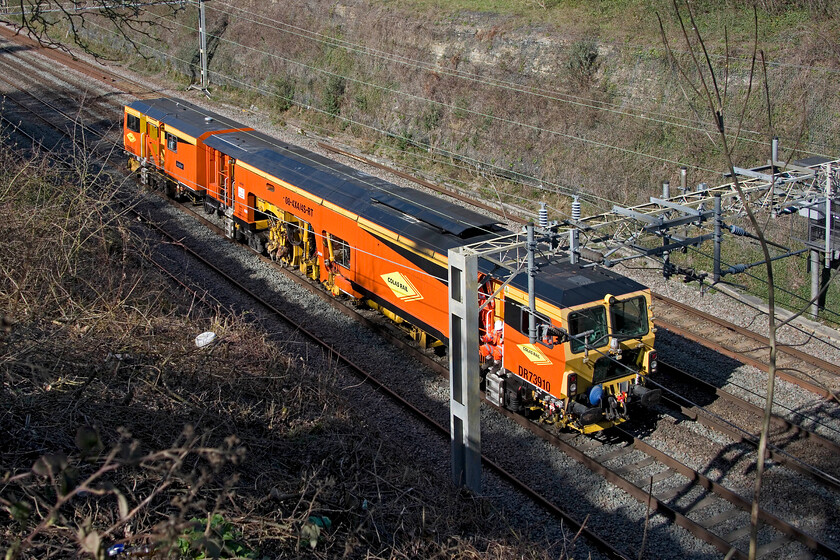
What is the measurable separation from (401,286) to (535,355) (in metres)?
3.43

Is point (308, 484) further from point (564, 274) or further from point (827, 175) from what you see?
point (827, 175)

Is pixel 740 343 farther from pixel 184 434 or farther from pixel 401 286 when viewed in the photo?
pixel 184 434

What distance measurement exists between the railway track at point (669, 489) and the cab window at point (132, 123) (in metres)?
15.7

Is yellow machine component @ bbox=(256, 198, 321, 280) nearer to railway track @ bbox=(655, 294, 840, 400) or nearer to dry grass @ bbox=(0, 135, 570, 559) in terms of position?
dry grass @ bbox=(0, 135, 570, 559)

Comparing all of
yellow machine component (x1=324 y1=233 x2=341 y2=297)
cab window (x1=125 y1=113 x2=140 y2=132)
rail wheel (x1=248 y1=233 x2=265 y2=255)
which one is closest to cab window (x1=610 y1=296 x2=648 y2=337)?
yellow machine component (x1=324 y1=233 x2=341 y2=297)

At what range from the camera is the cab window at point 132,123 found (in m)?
23.7

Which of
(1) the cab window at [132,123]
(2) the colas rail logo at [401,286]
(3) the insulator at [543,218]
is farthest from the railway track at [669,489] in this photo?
(1) the cab window at [132,123]

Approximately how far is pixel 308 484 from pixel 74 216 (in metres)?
8.05

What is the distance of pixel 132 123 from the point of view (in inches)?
944

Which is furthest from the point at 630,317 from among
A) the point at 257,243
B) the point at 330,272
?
the point at 257,243

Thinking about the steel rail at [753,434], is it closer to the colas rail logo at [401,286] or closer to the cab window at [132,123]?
the colas rail logo at [401,286]

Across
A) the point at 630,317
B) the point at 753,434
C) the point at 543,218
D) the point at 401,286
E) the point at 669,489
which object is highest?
the point at 543,218

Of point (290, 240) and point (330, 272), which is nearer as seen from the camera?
point (330, 272)

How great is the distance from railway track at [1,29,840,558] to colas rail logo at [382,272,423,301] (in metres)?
2.21
